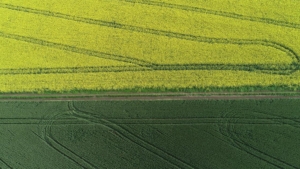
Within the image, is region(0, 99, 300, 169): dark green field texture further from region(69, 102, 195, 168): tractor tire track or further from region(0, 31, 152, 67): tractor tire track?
region(0, 31, 152, 67): tractor tire track

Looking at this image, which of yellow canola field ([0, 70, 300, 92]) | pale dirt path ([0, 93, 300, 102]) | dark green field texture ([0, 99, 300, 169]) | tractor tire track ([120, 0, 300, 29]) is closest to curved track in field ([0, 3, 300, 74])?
yellow canola field ([0, 70, 300, 92])

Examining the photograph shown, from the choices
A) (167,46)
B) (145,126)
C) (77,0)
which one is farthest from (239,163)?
(77,0)

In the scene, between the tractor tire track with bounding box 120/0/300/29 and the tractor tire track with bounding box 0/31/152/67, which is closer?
the tractor tire track with bounding box 0/31/152/67

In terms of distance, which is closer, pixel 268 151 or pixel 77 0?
pixel 268 151

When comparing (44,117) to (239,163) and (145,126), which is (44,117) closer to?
(145,126)

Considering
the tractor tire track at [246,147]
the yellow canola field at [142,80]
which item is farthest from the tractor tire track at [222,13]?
the tractor tire track at [246,147]

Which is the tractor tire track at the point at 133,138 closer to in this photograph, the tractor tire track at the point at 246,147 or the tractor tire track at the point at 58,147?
the tractor tire track at the point at 58,147
